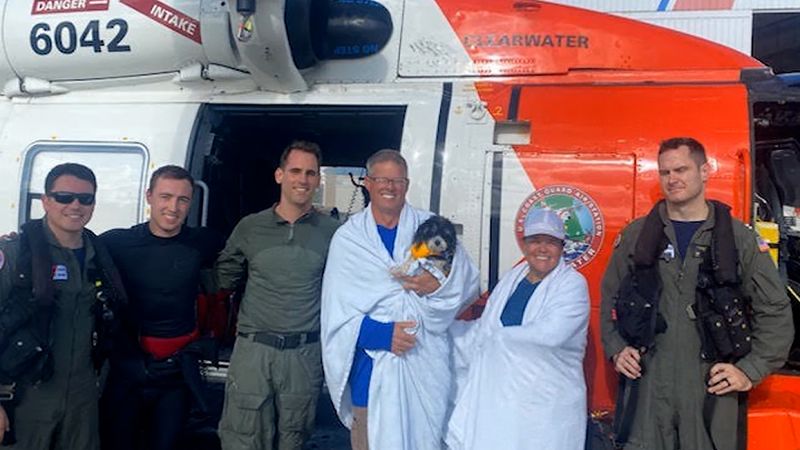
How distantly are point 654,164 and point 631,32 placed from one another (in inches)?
41.5

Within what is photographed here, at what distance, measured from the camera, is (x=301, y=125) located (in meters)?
4.94

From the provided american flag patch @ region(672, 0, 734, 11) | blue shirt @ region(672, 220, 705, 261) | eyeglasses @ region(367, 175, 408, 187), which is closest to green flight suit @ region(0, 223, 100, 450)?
eyeglasses @ region(367, 175, 408, 187)

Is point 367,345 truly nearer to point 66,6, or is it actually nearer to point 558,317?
point 558,317

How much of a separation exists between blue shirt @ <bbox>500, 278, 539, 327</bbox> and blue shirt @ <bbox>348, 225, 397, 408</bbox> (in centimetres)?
45

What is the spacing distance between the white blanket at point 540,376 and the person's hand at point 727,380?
0.48 m

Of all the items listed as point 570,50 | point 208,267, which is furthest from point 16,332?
point 570,50

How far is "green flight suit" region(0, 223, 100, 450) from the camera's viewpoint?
2705mm

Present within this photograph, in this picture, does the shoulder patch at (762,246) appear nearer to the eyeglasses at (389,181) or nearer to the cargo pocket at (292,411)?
the eyeglasses at (389,181)

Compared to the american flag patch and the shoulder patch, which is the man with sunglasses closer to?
the shoulder patch

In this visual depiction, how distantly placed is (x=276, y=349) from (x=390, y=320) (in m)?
0.55

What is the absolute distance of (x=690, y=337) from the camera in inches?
102

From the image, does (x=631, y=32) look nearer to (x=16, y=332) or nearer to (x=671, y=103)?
(x=671, y=103)

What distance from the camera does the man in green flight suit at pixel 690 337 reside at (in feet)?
8.31

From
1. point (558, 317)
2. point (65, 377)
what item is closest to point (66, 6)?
point (65, 377)
